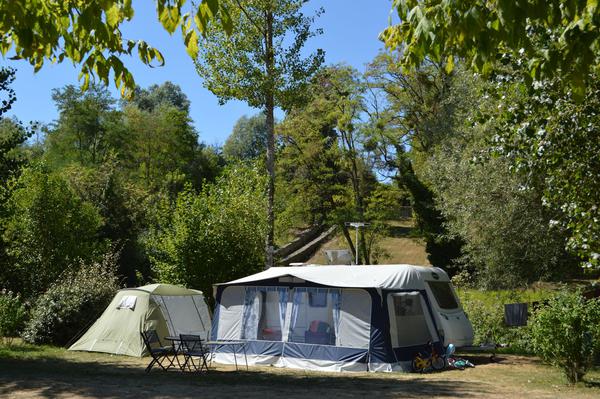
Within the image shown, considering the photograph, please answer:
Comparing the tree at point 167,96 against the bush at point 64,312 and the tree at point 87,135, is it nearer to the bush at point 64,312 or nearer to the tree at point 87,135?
the tree at point 87,135

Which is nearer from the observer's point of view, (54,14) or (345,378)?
(54,14)

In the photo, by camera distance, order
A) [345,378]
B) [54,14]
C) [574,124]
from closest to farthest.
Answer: [54,14], [574,124], [345,378]

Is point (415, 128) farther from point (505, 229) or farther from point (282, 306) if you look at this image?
point (282, 306)

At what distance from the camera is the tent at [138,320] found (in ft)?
52.5

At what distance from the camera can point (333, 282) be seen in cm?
1347

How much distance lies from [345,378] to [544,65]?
28.0 ft

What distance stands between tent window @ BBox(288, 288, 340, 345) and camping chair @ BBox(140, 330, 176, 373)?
2.46m

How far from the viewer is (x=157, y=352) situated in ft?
41.5

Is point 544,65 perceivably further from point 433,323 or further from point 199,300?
point 199,300

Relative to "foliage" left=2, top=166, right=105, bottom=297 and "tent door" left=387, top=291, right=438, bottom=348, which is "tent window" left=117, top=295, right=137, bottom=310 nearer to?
"foliage" left=2, top=166, right=105, bottom=297

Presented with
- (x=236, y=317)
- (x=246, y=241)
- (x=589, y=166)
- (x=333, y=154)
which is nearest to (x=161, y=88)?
(x=333, y=154)

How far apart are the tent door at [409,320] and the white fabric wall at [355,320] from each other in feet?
1.50

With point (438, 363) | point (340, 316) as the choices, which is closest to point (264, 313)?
point (340, 316)

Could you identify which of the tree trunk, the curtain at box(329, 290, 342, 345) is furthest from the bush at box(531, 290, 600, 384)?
the tree trunk
